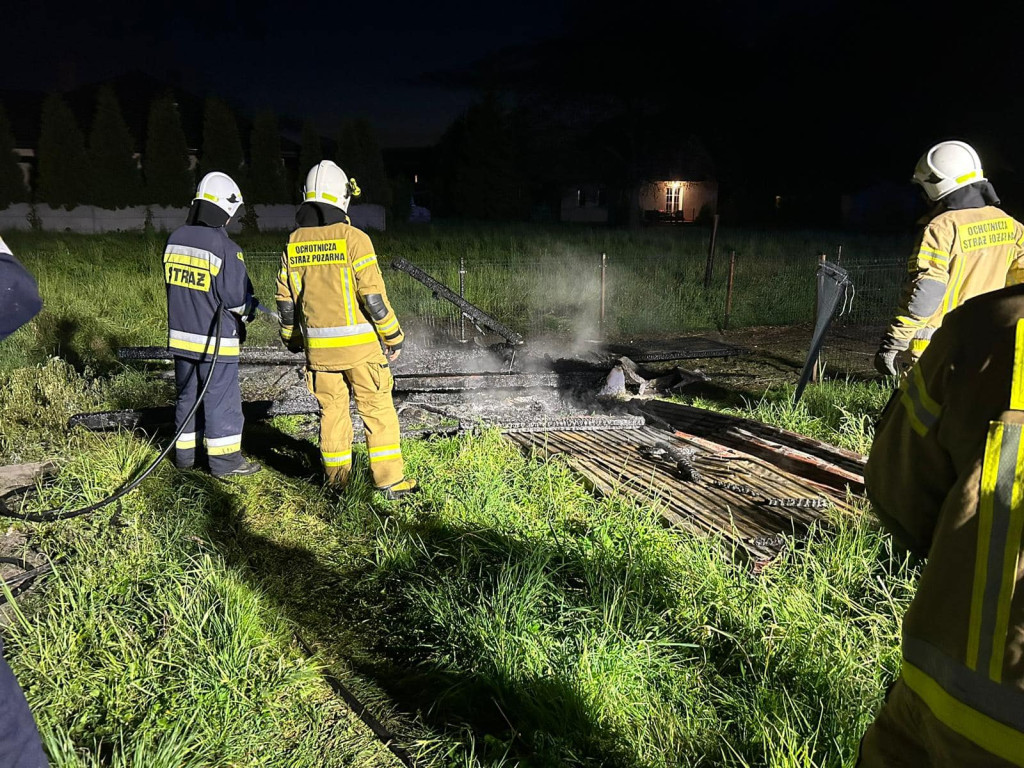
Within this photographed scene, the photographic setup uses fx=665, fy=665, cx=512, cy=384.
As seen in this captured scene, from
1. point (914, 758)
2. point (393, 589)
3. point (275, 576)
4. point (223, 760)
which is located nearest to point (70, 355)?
point (275, 576)

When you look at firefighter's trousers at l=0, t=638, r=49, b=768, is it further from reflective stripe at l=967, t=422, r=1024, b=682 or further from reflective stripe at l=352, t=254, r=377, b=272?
reflective stripe at l=352, t=254, r=377, b=272

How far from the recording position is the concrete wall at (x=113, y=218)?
27.1m

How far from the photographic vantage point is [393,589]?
3.24 meters

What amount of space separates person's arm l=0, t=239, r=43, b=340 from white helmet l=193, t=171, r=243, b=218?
2.86 metres

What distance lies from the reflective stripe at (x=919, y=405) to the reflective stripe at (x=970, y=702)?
15.6 inches

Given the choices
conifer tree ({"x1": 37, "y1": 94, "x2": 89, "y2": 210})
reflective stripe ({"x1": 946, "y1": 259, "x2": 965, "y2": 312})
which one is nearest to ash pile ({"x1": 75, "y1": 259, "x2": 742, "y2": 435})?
reflective stripe ({"x1": 946, "y1": 259, "x2": 965, "y2": 312})

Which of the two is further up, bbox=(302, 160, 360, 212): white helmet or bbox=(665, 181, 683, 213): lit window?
bbox=(665, 181, 683, 213): lit window

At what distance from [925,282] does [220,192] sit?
4574 mm

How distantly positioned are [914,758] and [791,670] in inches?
49.8

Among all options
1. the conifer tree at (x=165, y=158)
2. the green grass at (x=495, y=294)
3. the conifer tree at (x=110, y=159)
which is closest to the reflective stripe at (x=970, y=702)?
the green grass at (x=495, y=294)

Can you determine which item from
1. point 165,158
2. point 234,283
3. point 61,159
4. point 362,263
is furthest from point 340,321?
point 61,159

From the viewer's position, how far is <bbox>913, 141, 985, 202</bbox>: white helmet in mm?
3863

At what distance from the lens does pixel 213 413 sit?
462 centimetres

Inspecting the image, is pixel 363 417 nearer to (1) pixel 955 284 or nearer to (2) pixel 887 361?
(2) pixel 887 361
